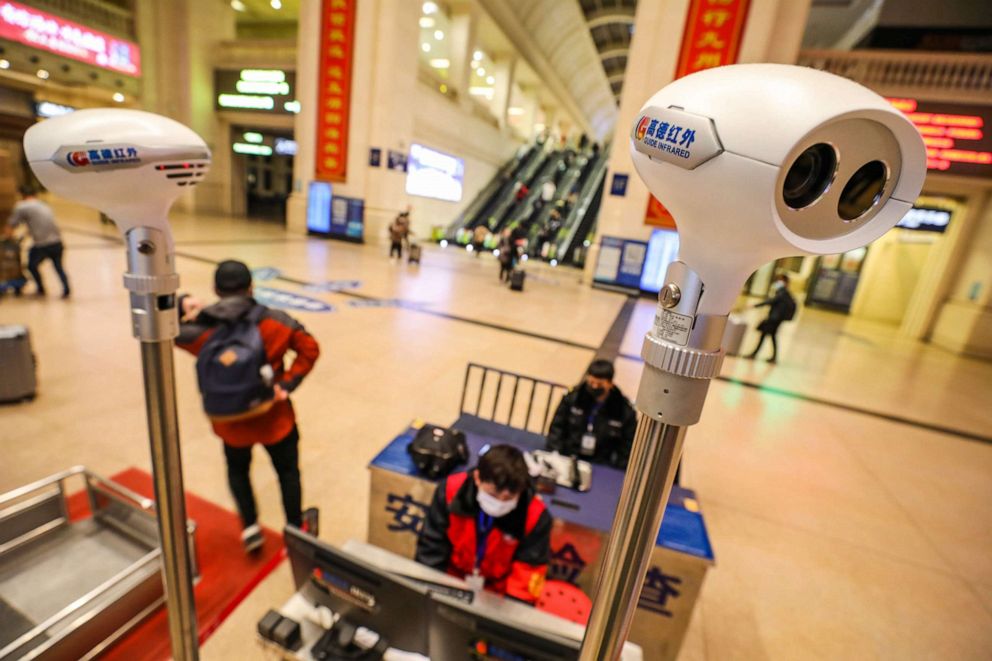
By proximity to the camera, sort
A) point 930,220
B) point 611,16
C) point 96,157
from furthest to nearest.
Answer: point 611,16 < point 930,220 < point 96,157

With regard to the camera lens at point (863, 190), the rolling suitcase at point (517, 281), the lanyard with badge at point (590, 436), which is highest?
the camera lens at point (863, 190)

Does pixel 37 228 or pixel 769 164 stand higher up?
pixel 769 164

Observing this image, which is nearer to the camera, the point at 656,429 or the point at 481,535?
the point at 656,429

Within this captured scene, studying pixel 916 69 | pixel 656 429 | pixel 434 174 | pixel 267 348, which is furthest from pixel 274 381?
pixel 434 174

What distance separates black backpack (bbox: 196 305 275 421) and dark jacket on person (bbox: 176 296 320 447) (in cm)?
8

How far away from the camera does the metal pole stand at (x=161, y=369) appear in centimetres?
83

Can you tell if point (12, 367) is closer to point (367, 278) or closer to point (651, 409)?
point (651, 409)

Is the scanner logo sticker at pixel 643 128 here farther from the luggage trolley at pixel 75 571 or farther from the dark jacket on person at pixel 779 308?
the dark jacket on person at pixel 779 308

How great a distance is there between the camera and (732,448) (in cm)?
448

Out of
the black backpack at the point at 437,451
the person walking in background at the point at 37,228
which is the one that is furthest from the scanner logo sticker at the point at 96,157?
the person walking in background at the point at 37,228

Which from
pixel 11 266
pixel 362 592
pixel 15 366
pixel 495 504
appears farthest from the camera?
pixel 11 266

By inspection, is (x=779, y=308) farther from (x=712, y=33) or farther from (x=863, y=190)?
(x=863, y=190)

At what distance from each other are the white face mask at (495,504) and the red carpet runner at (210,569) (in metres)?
1.40

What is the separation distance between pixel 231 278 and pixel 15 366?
282 cm
